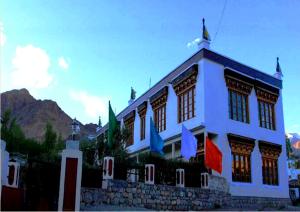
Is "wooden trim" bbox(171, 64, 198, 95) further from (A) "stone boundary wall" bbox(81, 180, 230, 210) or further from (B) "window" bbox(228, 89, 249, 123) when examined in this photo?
(A) "stone boundary wall" bbox(81, 180, 230, 210)

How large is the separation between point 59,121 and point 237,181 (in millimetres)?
53145

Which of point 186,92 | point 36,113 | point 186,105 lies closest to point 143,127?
point 186,105

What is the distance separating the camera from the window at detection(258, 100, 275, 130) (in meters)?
23.6

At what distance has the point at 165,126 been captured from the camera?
24203 millimetres

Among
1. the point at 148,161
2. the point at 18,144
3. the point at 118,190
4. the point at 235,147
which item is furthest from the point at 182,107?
the point at 18,144

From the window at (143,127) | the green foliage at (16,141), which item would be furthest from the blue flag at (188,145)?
the green foliage at (16,141)

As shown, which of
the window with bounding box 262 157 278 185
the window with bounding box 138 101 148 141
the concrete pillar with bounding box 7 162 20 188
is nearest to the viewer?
the concrete pillar with bounding box 7 162 20 188

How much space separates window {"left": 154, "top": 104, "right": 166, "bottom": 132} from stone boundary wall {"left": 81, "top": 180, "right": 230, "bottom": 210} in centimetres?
687

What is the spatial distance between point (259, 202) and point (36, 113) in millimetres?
53148

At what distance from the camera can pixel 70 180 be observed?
1105 cm

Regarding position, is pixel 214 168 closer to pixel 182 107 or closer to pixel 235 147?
pixel 235 147

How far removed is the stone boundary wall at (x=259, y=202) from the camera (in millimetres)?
20062

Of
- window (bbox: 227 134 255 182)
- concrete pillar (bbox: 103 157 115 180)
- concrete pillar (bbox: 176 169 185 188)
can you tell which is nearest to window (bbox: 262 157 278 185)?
window (bbox: 227 134 255 182)

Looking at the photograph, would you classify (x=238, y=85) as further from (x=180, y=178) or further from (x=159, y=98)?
(x=180, y=178)
